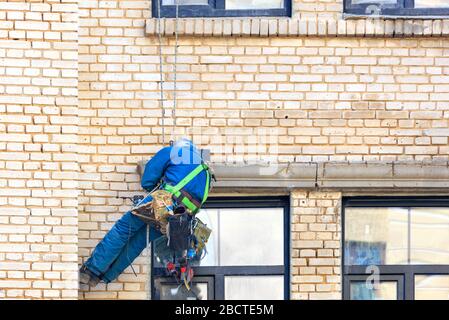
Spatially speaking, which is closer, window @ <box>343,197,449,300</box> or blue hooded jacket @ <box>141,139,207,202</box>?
blue hooded jacket @ <box>141,139,207,202</box>

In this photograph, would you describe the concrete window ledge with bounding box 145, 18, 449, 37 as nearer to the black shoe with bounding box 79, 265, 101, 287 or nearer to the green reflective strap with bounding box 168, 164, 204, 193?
the green reflective strap with bounding box 168, 164, 204, 193

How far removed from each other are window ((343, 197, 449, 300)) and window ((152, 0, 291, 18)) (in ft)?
5.07

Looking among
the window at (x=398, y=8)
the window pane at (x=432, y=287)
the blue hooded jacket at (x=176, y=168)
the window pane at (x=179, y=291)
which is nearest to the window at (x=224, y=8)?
the window at (x=398, y=8)

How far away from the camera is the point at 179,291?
409 inches

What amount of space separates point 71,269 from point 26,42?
167 cm

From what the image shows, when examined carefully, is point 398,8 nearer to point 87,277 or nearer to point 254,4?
point 254,4

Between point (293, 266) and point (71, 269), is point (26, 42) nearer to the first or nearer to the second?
point (71, 269)

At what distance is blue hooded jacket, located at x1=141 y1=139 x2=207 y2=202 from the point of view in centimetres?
973

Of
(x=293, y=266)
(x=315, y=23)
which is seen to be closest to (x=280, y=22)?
(x=315, y=23)

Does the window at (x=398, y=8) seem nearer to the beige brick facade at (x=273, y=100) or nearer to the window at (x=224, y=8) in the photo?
the beige brick facade at (x=273, y=100)

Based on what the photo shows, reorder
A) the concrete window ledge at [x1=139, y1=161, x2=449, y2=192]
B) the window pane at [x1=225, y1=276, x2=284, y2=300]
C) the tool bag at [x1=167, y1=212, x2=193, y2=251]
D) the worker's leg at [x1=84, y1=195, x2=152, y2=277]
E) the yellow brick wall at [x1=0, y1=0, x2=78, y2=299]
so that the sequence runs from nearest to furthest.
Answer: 1. the tool bag at [x1=167, y1=212, x2=193, y2=251]
2. the yellow brick wall at [x1=0, y1=0, x2=78, y2=299]
3. the worker's leg at [x1=84, y1=195, x2=152, y2=277]
4. the concrete window ledge at [x1=139, y1=161, x2=449, y2=192]
5. the window pane at [x1=225, y1=276, x2=284, y2=300]

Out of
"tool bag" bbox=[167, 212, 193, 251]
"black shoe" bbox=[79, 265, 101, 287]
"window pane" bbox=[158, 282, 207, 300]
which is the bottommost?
"window pane" bbox=[158, 282, 207, 300]

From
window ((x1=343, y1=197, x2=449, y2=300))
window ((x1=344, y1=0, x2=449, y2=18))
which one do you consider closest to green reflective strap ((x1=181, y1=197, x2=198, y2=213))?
window ((x1=343, y1=197, x2=449, y2=300))

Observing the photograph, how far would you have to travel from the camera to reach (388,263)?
34.0 ft
